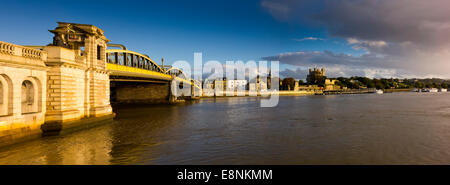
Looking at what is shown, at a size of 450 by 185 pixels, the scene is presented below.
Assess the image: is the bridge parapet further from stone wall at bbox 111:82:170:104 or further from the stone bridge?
stone wall at bbox 111:82:170:104

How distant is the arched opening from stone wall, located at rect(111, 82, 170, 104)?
45.3 m

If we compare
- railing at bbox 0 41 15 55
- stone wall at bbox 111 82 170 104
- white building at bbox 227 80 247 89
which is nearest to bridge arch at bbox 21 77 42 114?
railing at bbox 0 41 15 55

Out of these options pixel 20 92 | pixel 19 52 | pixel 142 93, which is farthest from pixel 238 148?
pixel 142 93

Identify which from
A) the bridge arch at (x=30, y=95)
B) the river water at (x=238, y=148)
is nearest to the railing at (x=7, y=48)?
the bridge arch at (x=30, y=95)

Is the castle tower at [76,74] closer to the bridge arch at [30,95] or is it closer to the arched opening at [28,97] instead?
the bridge arch at [30,95]

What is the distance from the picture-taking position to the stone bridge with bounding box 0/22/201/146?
49.6 ft

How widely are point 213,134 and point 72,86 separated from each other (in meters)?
12.7

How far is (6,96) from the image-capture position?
1504 cm

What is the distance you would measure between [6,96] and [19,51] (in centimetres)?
297

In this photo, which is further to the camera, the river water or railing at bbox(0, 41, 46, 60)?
railing at bbox(0, 41, 46, 60)

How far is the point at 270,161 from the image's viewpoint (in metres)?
13.1
